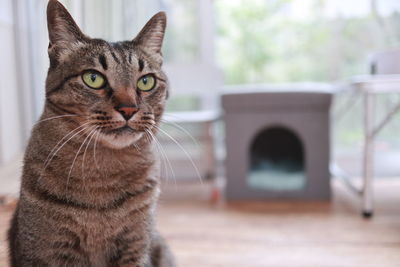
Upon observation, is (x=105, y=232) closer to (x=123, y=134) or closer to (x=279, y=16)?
(x=123, y=134)

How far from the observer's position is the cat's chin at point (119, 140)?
708 mm

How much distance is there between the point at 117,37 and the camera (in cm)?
110

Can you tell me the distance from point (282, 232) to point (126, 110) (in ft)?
3.53

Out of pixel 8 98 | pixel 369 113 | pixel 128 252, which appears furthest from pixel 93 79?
pixel 369 113

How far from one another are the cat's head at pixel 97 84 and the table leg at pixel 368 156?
114cm

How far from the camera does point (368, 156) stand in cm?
166

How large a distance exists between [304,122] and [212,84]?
2.33 feet

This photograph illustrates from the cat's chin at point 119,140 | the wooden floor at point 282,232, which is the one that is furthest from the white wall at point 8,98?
the cat's chin at point 119,140

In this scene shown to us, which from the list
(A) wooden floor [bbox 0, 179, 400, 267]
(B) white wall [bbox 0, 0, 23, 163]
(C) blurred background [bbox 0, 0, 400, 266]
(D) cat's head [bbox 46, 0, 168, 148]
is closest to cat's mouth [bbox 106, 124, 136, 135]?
(D) cat's head [bbox 46, 0, 168, 148]

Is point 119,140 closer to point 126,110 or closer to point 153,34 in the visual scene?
point 126,110

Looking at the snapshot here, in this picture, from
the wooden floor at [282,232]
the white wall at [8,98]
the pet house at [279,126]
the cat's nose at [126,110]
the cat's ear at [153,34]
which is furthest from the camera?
the pet house at [279,126]

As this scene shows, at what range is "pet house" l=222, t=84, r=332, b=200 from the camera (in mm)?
1866

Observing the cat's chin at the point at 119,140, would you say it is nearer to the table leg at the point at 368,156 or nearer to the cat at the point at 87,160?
the cat at the point at 87,160

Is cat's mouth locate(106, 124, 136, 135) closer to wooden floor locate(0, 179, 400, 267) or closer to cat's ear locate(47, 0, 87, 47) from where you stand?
cat's ear locate(47, 0, 87, 47)
